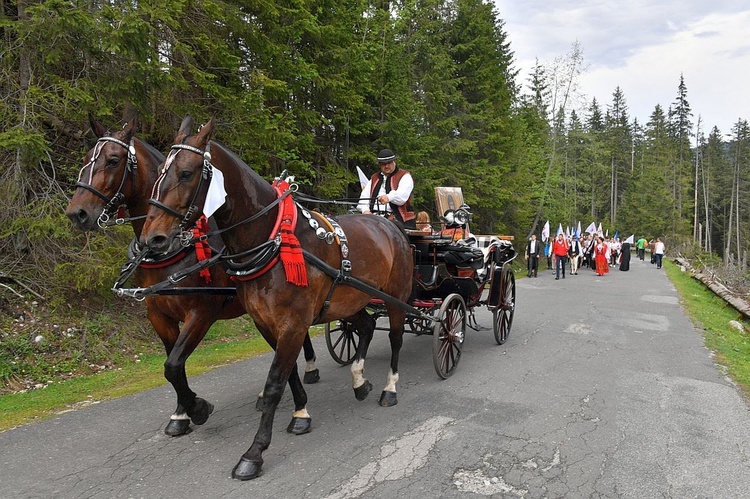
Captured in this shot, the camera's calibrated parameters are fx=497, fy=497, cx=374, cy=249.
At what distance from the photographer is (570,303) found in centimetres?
1343

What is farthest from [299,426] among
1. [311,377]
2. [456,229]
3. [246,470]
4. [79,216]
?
[456,229]

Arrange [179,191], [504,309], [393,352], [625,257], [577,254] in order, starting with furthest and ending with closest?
1. [625,257]
2. [577,254]
3. [504,309]
4. [393,352]
5. [179,191]

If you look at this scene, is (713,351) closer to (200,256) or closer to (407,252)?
(407,252)

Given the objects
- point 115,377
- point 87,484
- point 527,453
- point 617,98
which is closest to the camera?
point 87,484

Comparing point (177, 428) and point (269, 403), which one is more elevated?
point (269, 403)

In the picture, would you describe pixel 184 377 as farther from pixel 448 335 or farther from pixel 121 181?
pixel 448 335

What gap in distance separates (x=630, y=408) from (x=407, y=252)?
9.56 feet

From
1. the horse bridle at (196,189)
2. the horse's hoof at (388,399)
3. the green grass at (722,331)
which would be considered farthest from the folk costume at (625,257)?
the horse bridle at (196,189)

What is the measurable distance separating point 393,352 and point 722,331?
27.3ft

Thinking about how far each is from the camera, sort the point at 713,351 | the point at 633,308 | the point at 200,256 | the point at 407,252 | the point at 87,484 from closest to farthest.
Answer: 1. the point at 87,484
2. the point at 200,256
3. the point at 407,252
4. the point at 713,351
5. the point at 633,308

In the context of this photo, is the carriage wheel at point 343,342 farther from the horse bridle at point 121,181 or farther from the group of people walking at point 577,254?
the group of people walking at point 577,254

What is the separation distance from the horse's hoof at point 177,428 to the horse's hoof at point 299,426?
914mm

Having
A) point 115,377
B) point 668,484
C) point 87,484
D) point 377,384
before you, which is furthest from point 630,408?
point 115,377

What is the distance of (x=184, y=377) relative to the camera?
4.32 metres
